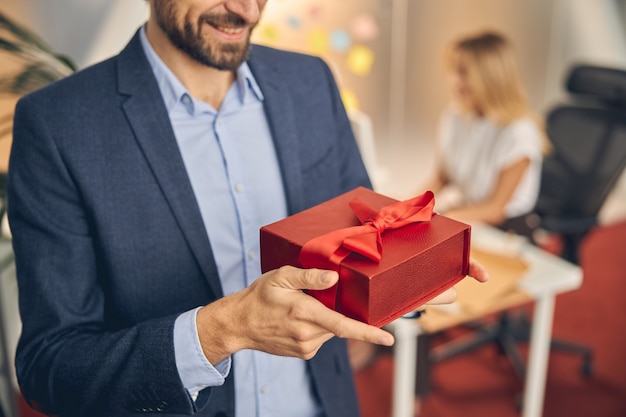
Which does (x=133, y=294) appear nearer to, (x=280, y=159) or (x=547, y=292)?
(x=280, y=159)

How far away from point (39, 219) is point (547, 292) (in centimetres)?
158

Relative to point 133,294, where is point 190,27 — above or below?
above

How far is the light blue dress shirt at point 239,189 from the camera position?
1064 mm

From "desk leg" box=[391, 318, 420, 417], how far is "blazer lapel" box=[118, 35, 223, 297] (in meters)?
0.90

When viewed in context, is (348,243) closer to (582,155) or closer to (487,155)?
(487,155)

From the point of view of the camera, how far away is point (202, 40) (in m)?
0.98

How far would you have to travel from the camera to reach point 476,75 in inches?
103

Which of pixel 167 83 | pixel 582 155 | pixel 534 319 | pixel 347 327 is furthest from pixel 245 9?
pixel 582 155

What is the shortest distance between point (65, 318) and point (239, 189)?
1.13 feet

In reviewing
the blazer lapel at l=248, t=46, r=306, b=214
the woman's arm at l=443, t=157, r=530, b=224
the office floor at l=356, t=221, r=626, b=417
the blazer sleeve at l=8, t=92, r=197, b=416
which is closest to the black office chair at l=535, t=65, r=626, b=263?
the woman's arm at l=443, t=157, r=530, b=224

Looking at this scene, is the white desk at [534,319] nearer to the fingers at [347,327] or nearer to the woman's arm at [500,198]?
the woman's arm at [500,198]

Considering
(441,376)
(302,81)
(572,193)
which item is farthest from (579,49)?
(302,81)

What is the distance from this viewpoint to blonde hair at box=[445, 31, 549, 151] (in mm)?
2621

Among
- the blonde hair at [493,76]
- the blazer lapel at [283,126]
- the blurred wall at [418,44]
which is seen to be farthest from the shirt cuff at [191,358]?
the blurred wall at [418,44]
